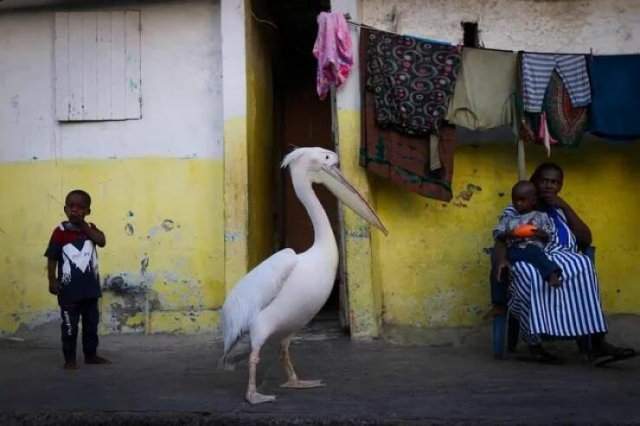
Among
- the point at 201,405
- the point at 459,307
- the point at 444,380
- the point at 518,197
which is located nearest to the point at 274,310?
the point at 201,405

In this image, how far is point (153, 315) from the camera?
319 inches

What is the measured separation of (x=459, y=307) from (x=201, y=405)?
127 inches

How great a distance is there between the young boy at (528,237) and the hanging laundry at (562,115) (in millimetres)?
808

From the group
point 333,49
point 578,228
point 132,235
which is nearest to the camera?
point 578,228

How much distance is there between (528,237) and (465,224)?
135 centimetres

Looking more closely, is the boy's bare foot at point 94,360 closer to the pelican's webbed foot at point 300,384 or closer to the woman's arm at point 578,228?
the pelican's webbed foot at point 300,384

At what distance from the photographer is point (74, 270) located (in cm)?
665

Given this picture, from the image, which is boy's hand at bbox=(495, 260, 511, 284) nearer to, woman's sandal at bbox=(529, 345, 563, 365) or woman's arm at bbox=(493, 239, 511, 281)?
woman's arm at bbox=(493, 239, 511, 281)

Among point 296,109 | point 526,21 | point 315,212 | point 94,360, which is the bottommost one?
point 94,360

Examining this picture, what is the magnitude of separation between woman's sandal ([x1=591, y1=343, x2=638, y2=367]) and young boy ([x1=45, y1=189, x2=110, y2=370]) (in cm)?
351

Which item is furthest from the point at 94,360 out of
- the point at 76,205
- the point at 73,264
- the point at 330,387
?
the point at 330,387

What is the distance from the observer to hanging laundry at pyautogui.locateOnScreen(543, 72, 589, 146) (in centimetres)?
737

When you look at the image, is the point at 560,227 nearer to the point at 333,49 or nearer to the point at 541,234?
the point at 541,234

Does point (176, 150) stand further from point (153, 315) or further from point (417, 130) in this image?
point (417, 130)
